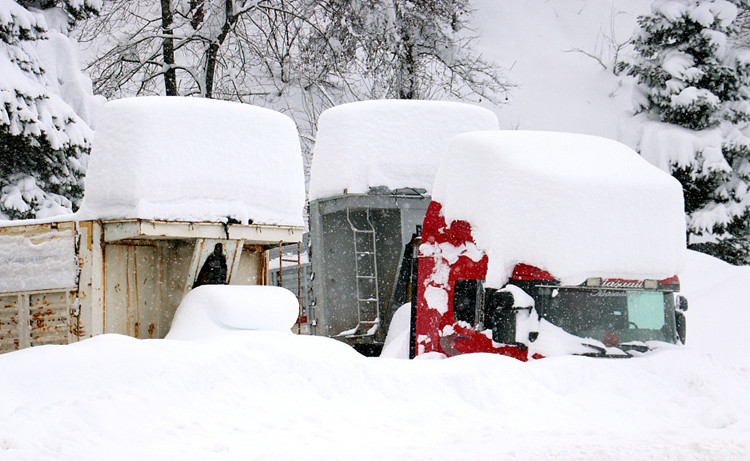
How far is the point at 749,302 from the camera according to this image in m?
13.6

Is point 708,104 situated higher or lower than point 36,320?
higher

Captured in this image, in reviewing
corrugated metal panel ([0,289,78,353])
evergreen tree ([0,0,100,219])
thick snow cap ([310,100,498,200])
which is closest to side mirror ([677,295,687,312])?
thick snow cap ([310,100,498,200])

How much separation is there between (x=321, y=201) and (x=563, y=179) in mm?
5198

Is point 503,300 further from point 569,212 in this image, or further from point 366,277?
point 366,277

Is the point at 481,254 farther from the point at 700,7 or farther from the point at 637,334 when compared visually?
the point at 700,7

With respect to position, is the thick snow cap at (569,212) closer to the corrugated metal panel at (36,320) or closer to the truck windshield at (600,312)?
the truck windshield at (600,312)

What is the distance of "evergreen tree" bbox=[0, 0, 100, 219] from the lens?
47.1ft

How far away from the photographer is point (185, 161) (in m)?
8.79

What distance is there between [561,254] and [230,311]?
331cm

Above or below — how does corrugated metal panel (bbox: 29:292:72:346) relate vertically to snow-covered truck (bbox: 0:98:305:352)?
below

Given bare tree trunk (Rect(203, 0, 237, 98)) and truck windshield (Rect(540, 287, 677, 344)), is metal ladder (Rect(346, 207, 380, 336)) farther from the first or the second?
bare tree trunk (Rect(203, 0, 237, 98))

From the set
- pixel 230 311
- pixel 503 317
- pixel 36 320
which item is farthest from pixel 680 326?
pixel 36 320

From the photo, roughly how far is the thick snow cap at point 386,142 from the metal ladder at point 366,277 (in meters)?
0.54

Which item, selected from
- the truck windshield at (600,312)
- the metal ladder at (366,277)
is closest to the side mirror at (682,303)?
the truck windshield at (600,312)
